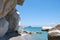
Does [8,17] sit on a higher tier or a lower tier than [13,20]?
higher

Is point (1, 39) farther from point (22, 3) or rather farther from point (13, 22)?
point (22, 3)

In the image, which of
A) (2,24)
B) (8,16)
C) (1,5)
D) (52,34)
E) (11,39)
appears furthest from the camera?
(8,16)

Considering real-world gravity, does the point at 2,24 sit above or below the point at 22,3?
below

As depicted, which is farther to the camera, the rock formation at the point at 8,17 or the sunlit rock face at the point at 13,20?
the sunlit rock face at the point at 13,20

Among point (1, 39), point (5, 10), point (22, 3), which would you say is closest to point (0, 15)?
point (5, 10)

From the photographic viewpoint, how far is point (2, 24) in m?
10.9

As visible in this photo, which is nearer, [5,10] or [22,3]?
[5,10]

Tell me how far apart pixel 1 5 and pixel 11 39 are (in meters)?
2.39

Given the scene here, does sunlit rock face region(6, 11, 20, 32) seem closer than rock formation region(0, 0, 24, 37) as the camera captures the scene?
No

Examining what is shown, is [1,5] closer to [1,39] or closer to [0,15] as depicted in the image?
[0,15]

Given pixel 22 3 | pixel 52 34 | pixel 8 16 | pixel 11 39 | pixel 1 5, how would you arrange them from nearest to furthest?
pixel 52 34, pixel 11 39, pixel 1 5, pixel 8 16, pixel 22 3

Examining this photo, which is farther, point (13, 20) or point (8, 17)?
point (13, 20)

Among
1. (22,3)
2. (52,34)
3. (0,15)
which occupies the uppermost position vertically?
(22,3)

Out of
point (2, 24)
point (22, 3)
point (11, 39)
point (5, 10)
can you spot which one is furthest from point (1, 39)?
point (22, 3)
